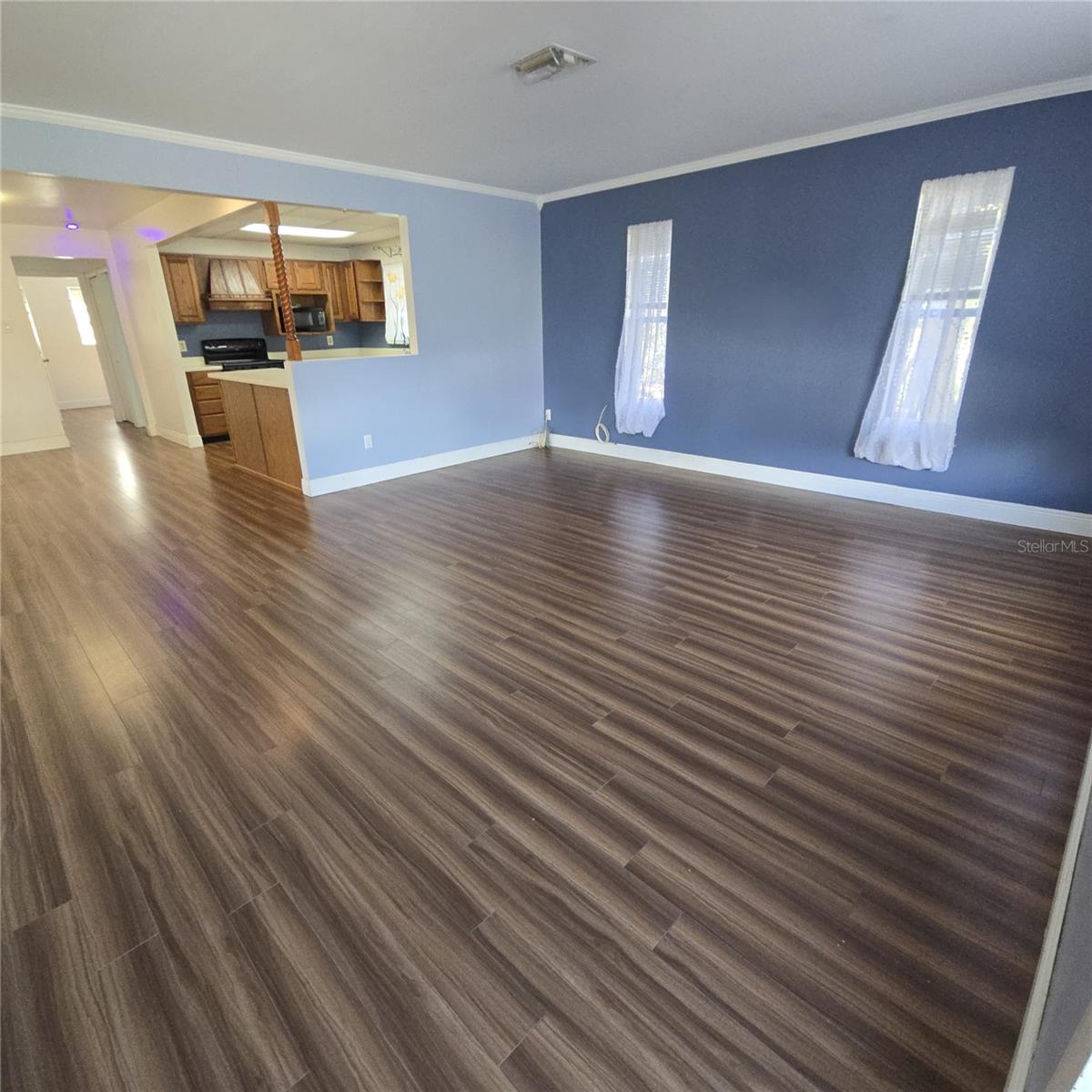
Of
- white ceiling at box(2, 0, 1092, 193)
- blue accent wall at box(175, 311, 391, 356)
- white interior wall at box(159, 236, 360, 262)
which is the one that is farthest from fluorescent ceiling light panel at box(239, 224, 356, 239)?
white ceiling at box(2, 0, 1092, 193)

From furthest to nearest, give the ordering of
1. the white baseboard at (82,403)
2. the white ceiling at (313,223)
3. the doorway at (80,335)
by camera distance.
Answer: the white baseboard at (82,403) < the doorway at (80,335) < the white ceiling at (313,223)

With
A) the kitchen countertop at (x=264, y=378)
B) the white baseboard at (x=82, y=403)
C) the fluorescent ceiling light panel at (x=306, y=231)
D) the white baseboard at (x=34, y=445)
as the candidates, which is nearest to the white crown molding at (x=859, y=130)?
the fluorescent ceiling light panel at (x=306, y=231)

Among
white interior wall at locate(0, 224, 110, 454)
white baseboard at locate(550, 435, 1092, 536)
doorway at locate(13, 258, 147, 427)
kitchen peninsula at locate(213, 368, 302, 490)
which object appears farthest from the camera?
doorway at locate(13, 258, 147, 427)

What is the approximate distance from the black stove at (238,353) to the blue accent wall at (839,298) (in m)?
4.32

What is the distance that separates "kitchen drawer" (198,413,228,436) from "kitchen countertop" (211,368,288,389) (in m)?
1.85

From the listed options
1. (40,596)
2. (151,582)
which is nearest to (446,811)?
(151,582)

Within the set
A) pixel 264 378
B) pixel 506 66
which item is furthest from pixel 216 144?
pixel 506 66

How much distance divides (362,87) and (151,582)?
2.96 m

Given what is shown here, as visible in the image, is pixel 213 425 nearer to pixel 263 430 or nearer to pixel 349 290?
pixel 263 430

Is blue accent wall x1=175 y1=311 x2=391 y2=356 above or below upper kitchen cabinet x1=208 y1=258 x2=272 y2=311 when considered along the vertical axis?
below

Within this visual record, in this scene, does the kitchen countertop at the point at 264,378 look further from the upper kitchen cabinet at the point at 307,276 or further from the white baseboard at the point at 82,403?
the white baseboard at the point at 82,403

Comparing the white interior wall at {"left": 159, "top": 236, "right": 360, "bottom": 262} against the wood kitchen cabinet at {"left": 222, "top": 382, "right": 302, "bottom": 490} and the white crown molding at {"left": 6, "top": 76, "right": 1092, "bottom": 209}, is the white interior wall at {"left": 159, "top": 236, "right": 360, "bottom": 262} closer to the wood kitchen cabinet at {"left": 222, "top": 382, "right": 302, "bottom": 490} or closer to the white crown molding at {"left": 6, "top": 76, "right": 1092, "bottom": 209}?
the wood kitchen cabinet at {"left": 222, "top": 382, "right": 302, "bottom": 490}

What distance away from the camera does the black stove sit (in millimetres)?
7426

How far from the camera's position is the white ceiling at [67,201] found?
4.54 meters
